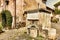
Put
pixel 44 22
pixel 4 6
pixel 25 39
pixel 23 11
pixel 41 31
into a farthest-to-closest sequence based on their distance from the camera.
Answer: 1. pixel 4 6
2. pixel 23 11
3. pixel 44 22
4. pixel 41 31
5. pixel 25 39

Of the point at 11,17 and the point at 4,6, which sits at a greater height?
the point at 4,6

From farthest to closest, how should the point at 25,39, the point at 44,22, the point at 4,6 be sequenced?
1. the point at 4,6
2. the point at 44,22
3. the point at 25,39

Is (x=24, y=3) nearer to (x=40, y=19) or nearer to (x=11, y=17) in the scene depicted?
(x=11, y=17)

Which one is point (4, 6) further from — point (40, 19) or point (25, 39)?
point (25, 39)

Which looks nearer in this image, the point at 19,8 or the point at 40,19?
the point at 40,19

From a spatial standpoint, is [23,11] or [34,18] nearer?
[34,18]

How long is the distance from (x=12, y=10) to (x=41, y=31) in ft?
23.9

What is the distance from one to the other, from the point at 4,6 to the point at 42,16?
24.8ft

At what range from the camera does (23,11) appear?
1742 cm

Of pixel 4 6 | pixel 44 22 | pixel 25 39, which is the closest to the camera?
pixel 25 39

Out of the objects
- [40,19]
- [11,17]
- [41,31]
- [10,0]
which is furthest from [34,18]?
[10,0]

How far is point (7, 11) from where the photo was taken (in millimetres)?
18469

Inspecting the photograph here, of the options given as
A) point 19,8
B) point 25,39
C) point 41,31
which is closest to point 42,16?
point 41,31

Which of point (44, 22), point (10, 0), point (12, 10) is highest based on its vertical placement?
point (10, 0)
